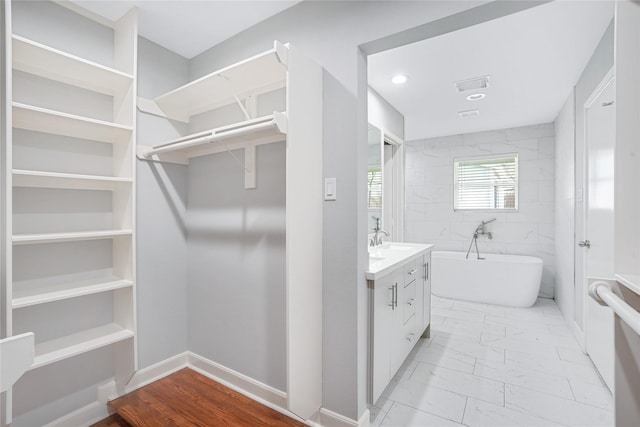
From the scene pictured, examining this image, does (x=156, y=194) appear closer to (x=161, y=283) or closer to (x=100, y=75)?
(x=161, y=283)

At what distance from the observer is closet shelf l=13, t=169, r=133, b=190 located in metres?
1.41

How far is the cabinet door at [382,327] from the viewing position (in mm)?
1676

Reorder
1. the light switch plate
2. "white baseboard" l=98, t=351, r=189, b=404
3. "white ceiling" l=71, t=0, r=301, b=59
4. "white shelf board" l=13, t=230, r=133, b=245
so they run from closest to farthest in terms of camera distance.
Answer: "white shelf board" l=13, t=230, r=133, b=245
the light switch plate
"white ceiling" l=71, t=0, r=301, b=59
"white baseboard" l=98, t=351, r=189, b=404

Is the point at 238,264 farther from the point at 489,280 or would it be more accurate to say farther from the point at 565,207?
the point at 565,207

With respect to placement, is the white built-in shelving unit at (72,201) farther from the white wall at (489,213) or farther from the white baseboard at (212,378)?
the white wall at (489,213)

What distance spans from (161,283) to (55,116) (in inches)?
46.6

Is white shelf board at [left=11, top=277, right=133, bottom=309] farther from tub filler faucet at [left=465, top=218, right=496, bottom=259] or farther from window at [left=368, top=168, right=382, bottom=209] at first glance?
tub filler faucet at [left=465, top=218, right=496, bottom=259]

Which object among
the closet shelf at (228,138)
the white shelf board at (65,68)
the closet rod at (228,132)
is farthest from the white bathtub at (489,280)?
the white shelf board at (65,68)

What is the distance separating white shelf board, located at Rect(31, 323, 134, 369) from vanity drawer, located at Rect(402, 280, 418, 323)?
5.71 ft

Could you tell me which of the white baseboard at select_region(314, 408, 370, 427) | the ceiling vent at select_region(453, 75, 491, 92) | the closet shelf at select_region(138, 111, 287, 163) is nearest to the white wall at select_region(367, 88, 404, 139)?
the ceiling vent at select_region(453, 75, 491, 92)

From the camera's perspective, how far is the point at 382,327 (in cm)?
178

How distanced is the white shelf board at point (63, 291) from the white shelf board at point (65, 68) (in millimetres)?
1149

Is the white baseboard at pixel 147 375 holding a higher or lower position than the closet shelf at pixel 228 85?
lower

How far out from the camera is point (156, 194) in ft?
6.88
